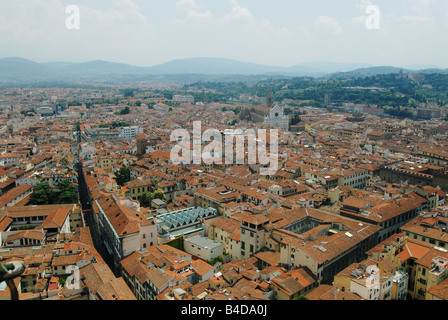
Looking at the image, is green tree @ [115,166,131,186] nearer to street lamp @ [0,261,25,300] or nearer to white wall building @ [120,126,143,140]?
white wall building @ [120,126,143,140]

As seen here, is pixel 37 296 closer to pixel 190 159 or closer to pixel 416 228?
pixel 416 228

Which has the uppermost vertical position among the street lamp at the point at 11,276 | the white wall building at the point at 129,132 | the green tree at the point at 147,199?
the street lamp at the point at 11,276

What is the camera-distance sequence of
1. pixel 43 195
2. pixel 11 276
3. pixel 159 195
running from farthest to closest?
pixel 159 195 < pixel 43 195 < pixel 11 276

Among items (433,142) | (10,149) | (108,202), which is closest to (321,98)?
(433,142)

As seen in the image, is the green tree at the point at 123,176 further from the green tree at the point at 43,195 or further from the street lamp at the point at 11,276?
the street lamp at the point at 11,276

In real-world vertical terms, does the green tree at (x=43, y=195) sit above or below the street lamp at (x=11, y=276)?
below

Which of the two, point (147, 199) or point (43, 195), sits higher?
point (43, 195)

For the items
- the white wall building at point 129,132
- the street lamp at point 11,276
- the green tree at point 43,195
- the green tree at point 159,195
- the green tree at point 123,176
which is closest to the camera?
the street lamp at point 11,276

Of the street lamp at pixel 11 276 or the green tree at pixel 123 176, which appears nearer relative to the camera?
the street lamp at pixel 11 276

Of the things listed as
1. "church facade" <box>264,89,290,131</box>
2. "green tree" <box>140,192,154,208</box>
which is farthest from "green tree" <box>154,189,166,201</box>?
"church facade" <box>264,89,290,131</box>

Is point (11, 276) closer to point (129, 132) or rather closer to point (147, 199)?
point (147, 199)

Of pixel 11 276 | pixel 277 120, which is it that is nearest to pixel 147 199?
pixel 11 276

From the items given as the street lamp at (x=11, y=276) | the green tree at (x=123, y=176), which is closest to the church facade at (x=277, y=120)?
the green tree at (x=123, y=176)
